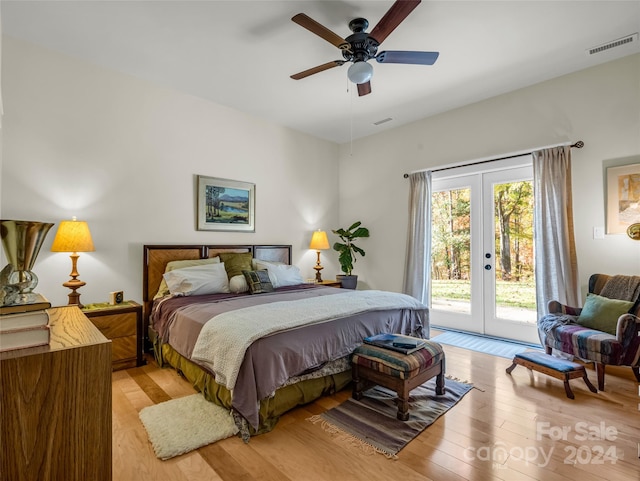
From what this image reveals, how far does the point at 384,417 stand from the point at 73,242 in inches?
120

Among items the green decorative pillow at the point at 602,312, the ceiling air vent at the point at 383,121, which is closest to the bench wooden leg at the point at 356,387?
the green decorative pillow at the point at 602,312

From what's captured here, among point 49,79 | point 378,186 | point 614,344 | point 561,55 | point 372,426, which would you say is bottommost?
point 372,426

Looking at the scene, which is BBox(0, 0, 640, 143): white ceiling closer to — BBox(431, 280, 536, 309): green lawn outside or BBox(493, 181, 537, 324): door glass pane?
BBox(493, 181, 537, 324): door glass pane

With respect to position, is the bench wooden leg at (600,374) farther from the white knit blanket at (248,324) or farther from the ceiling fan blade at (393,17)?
the ceiling fan blade at (393,17)

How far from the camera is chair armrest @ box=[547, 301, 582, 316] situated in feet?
10.4

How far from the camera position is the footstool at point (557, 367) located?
252cm

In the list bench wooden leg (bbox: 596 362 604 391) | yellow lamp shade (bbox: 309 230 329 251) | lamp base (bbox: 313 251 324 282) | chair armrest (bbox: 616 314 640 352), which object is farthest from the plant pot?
chair armrest (bbox: 616 314 640 352)

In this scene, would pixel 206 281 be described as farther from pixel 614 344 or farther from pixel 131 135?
→ pixel 614 344

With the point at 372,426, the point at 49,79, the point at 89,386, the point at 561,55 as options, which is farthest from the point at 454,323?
the point at 49,79

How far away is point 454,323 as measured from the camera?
4.52m

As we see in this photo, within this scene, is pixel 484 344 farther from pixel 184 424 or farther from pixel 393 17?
pixel 393 17

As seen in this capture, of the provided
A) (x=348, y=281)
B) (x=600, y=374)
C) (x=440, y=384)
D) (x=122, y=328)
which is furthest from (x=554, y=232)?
(x=122, y=328)

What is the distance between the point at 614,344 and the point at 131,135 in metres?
5.02

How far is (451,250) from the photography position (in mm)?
4586
